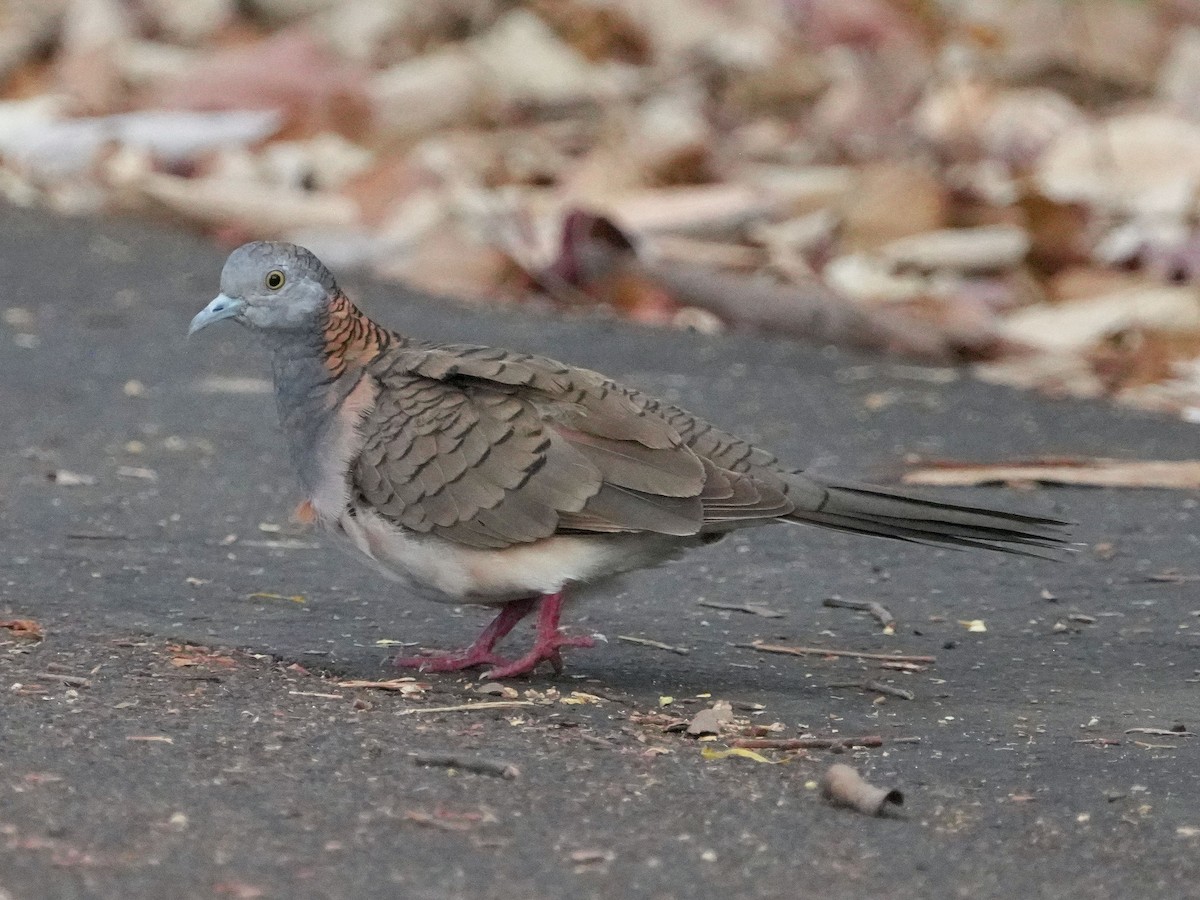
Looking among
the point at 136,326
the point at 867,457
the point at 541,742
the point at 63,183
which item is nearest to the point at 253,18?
the point at 63,183

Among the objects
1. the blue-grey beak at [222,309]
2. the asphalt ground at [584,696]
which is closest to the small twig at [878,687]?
the asphalt ground at [584,696]

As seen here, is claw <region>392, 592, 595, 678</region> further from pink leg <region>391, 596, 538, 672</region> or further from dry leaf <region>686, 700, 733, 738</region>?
dry leaf <region>686, 700, 733, 738</region>

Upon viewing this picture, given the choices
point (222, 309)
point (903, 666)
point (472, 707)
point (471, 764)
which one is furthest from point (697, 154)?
point (471, 764)

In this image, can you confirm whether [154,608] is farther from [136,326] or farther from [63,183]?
[63,183]

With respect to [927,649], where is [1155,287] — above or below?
above

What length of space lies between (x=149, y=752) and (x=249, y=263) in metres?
1.30

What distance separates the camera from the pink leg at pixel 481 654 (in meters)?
4.25

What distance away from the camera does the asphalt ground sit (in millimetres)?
3000

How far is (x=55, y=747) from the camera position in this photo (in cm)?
337

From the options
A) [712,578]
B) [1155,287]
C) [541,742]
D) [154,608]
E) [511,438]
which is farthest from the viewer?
[1155,287]

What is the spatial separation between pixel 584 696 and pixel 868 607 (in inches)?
47.4

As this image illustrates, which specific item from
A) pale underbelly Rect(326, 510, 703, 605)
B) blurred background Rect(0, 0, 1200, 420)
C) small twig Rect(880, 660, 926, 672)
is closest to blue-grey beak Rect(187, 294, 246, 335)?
pale underbelly Rect(326, 510, 703, 605)

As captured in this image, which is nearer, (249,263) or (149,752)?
(149,752)

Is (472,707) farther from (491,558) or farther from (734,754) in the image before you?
(734,754)
